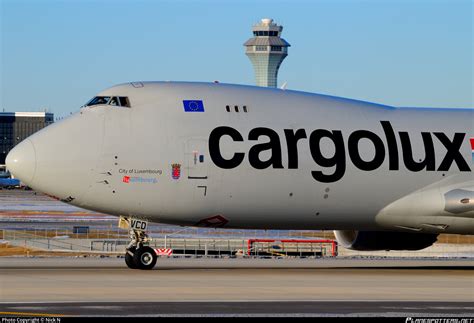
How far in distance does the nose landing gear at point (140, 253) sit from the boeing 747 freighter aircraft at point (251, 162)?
1.1 inches

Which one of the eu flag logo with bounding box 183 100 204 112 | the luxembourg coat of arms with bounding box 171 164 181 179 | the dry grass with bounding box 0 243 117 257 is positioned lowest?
the dry grass with bounding box 0 243 117 257

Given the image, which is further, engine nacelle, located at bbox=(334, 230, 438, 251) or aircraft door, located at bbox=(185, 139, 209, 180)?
engine nacelle, located at bbox=(334, 230, 438, 251)

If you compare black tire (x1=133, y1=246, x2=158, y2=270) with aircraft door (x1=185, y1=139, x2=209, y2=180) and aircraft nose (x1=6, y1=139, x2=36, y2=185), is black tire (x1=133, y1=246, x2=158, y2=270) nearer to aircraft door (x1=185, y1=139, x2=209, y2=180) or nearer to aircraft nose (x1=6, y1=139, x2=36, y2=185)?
aircraft door (x1=185, y1=139, x2=209, y2=180)

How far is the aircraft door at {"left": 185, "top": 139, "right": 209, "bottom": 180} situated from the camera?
3117cm

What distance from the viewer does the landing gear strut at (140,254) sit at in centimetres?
A: 3133

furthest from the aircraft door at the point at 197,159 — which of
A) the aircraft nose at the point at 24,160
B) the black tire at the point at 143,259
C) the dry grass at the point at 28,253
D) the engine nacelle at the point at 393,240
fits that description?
the dry grass at the point at 28,253

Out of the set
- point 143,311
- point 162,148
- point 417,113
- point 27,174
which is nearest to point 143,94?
point 162,148

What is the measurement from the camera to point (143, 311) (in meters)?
20.3

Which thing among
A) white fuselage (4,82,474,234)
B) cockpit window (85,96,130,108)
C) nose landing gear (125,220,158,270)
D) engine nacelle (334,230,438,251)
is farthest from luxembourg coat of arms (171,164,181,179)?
engine nacelle (334,230,438,251)

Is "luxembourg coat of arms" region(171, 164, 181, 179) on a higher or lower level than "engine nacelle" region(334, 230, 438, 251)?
higher

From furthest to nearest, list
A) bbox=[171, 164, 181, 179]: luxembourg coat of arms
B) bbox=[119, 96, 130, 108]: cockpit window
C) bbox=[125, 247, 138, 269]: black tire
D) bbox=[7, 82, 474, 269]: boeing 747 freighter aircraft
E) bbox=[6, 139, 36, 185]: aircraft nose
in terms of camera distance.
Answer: bbox=[125, 247, 138, 269]: black tire, bbox=[119, 96, 130, 108]: cockpit window, bbox=[171, 164, 181, 179]: luxembourg coat of arms, bbox=[7, 82, 474, 269]: boeing 747 freighter aircraft, bbox=[6, 139, 36, 185]: aircraft nose

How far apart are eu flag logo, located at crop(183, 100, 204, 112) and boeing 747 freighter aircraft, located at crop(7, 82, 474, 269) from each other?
0.03m

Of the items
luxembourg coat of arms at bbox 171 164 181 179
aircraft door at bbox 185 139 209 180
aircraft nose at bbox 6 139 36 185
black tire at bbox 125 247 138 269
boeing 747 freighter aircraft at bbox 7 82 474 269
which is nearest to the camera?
aircraft nose at bbox 6 139 36 185

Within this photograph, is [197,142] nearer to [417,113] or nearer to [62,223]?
[417,113]
